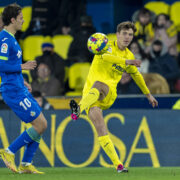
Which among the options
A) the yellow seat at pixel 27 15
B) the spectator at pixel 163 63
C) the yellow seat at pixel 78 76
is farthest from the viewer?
the yellow seat at pixel 27 15

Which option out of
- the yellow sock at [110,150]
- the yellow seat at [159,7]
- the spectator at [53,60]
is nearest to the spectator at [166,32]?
the yellow seat at [159,7]

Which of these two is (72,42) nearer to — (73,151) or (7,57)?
(73,151)

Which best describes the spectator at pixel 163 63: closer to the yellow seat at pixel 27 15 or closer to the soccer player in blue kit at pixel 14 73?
the yellow seat at pixel 27 15

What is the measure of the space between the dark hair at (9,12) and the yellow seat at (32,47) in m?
6.91


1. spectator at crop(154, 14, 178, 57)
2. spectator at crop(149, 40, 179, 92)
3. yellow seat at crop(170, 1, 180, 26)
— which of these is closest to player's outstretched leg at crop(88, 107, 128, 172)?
spectator at crop(149, 40, 179, 92)

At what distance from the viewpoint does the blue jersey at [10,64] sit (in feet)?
25.7

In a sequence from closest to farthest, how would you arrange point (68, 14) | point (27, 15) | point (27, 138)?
point (27, 138) → point (68, 14) → point (27, 15)

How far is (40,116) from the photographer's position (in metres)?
8.11

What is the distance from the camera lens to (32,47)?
15141 millimetres

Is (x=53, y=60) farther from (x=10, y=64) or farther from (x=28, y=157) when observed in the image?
(x=10, y=64)

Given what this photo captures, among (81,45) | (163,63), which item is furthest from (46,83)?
(163,63)

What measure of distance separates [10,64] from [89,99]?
1.20 metres

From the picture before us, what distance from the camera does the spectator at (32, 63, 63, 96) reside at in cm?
1327

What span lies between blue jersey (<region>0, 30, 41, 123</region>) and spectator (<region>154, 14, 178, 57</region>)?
21.0 ft
